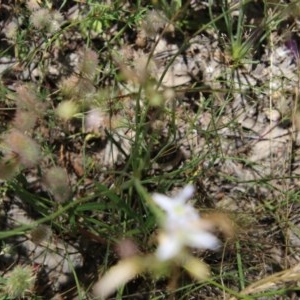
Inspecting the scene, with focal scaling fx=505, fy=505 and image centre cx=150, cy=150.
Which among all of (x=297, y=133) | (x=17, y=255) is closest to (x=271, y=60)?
(x=297, y=133)

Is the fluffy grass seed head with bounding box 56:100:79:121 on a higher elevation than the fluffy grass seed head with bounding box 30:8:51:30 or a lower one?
lower

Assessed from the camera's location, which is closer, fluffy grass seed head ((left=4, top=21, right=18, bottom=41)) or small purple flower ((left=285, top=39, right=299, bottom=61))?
fluffy grass seed head ((left=4, top=21, right=18, bottom=41))

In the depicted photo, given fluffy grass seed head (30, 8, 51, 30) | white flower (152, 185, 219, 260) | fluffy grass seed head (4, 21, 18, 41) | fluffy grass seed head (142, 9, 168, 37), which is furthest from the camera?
fluffy grass seed head (4, 21, 18, 41)

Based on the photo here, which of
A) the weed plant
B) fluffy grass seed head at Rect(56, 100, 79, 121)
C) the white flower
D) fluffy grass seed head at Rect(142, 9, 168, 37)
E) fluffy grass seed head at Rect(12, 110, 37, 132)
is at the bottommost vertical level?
the weed plant

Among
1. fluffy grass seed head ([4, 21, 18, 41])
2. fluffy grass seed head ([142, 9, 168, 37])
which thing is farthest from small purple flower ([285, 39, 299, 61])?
fluffy grass seed head ([4, 21, 18, 41])

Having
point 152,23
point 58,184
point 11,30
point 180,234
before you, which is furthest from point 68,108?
point 180,234

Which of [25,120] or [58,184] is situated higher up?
[25,120]

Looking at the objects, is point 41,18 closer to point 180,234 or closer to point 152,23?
point 152,23

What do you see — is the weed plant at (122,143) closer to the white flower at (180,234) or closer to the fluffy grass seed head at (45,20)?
the fluffy grass seed head at (45,20)

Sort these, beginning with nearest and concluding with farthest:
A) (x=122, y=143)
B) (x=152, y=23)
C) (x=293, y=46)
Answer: (x=152, y=23), (x=122, y=143), (x=293, y=46)

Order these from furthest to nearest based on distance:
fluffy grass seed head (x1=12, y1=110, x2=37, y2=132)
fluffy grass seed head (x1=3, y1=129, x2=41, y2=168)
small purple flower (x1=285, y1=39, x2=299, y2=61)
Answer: small purple flower (x1=285, y1=39, x2=299, y2=61), fluffy grass seed head (x1=12, y1=110, x2=37, y2=132), fluffy grass seed head (x1=3, y1=129, x2=41, y2=168)

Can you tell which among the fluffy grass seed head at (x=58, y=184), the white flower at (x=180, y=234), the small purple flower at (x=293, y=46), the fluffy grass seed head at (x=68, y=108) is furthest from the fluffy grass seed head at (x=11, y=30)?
the white flower at (x=180, y=234)

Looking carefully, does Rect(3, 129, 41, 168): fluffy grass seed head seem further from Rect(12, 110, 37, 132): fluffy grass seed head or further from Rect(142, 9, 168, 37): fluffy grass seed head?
Rect(142, 9, 168, 37): fluffy grass seed head
